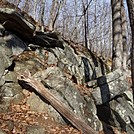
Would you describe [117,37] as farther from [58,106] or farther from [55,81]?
[58,106]

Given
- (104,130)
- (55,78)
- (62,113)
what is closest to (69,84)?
(55,78)

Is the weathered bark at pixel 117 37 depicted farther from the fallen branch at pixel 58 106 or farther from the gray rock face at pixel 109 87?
the fallen branch at pixel 58 106

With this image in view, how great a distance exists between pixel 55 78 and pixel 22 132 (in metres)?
2.55

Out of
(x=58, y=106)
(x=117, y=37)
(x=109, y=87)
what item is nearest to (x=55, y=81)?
(x=58, y=106)

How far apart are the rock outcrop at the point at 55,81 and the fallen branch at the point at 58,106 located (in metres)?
0.13

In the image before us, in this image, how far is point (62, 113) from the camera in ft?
24.5

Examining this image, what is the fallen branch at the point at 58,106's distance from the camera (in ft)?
24.1

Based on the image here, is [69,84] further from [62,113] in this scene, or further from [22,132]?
[22,132]

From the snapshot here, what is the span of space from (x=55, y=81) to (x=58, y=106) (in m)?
1.08

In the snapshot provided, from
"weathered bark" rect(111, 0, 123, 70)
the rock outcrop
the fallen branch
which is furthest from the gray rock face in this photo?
the fallen branch

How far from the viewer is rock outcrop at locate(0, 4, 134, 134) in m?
7.73

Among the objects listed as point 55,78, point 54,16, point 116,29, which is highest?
point 54,16

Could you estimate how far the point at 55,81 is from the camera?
838 cm

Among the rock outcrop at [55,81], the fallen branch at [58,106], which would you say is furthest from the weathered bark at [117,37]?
the fallen branch at [58,106]
